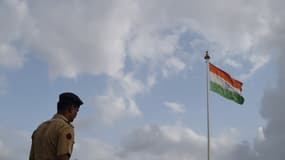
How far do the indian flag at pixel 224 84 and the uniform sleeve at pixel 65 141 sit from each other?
27777 millimetres

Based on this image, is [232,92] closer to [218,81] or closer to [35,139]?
[218,81]

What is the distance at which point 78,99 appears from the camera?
6.06 meters

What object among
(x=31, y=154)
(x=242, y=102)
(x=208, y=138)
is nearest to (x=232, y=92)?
(x=242, y=102)

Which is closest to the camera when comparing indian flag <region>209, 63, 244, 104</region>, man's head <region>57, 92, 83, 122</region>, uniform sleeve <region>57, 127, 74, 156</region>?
uniform sleeve <region>57, 127, 74, 156</region>


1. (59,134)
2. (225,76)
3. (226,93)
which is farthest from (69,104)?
(225,76)

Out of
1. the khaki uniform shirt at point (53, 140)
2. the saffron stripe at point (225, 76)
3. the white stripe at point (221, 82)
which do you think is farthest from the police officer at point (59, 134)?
the saffron stripe at point (225, 76)

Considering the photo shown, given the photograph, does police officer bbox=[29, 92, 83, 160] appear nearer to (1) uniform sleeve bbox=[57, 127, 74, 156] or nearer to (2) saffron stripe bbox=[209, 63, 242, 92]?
(1) uniform sleeve bbox=[57, 127, 74, 156]

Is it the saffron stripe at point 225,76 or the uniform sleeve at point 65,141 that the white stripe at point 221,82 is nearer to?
the saffron stripe at point 225,76

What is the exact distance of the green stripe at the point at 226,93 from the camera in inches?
1309

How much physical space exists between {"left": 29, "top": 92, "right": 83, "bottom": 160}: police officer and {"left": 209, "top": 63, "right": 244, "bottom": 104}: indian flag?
2754 centimetres

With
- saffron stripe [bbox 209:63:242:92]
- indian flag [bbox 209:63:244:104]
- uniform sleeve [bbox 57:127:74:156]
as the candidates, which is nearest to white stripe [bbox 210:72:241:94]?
indian flag [bbox 209:63:244:104]

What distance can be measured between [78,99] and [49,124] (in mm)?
471

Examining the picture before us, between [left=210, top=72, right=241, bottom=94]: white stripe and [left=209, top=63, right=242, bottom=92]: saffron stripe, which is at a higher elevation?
[left=209, top=63, right=242, bottom=92]: saffron stripe

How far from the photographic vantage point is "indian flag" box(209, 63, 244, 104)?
33.5m
